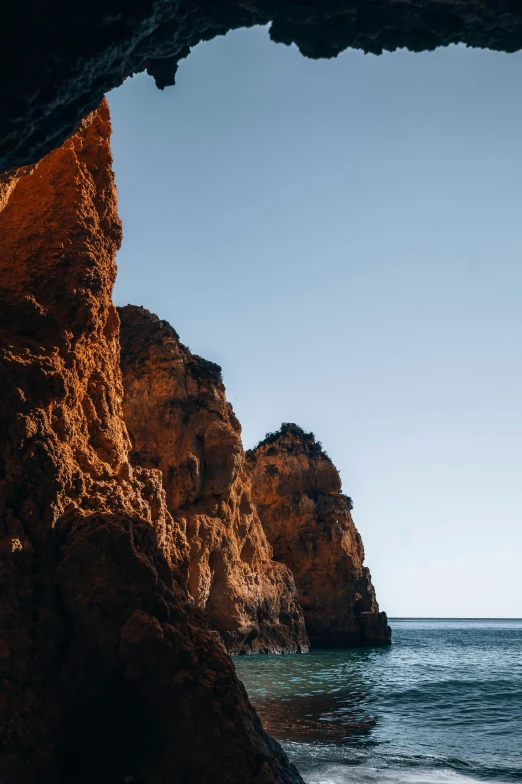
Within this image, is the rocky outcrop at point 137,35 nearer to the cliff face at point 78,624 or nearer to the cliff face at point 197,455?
→ the cliff face at point 78,624

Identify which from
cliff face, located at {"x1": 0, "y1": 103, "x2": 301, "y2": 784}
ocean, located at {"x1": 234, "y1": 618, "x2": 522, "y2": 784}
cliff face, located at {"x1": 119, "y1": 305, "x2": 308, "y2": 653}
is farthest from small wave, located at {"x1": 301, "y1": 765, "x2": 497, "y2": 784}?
cliff face, located at {"x1": 119, "y1": 305, "x2": 308, "y2": 653}

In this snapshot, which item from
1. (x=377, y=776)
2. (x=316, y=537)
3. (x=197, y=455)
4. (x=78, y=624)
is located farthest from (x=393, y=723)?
(x=316, y=537)

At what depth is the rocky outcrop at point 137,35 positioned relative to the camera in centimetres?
445

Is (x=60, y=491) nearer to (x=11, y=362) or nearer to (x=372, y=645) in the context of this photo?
(x=11, y=362)

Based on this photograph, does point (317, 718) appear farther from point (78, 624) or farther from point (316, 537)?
point (316, 537)

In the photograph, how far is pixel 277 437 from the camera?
182 ft

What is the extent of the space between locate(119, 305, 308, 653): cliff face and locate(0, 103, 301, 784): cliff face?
68.9 feet

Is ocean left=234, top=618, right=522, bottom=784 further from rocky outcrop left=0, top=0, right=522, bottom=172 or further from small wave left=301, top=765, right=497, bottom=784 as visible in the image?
rocky outcrop left=0, top=0, right=522, bottom=172

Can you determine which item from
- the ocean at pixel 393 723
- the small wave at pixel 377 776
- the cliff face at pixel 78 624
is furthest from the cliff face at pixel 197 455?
the cliff face at pixel 78 624

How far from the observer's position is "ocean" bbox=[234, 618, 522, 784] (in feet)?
31.8

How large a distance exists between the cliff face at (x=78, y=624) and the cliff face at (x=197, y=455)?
68.9 feet

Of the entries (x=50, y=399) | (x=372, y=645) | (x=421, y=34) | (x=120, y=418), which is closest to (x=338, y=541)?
(x=372, y=645)

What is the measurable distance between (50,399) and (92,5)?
5.29m

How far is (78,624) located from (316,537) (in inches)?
1733
